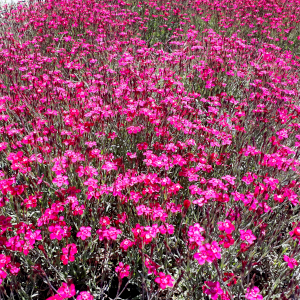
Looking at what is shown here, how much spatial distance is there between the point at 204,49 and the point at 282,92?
1999 mm

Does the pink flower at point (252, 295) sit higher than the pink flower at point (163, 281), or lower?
higher

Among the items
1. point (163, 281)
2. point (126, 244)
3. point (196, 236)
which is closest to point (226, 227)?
point (196, 236)

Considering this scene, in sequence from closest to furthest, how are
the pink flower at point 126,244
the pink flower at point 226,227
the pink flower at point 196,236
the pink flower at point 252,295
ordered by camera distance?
1. the pink flower at point 252,295
2. the pink flower at point 196,236
3. the pink flower at point 226,227
4. the pink flower at point 126,244

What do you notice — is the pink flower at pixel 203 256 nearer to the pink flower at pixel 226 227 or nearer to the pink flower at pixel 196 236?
the pink flower at pixel 196 236

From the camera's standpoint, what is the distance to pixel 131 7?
29.4 ft

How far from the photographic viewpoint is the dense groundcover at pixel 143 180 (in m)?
2.06

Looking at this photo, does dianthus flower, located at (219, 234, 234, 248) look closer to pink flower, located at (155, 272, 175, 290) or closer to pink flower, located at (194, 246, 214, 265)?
pink flower, located at (194, 246, 214, 265)

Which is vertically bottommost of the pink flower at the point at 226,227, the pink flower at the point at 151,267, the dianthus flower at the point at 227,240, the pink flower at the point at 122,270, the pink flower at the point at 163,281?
the pink flower at the point at 122,270

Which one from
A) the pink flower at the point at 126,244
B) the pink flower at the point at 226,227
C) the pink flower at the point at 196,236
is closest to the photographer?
the pink flower at the point at 196,236

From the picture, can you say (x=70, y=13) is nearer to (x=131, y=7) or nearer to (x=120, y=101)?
(x=131, y=7)

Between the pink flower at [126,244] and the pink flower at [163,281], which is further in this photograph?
the pink flower at [126,244]

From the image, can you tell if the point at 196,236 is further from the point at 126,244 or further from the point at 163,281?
the point at 126,244

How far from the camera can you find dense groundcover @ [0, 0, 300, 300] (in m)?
2.06

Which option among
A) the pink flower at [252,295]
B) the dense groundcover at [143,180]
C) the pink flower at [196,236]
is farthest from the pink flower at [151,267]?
the pink flower at [252,295]
